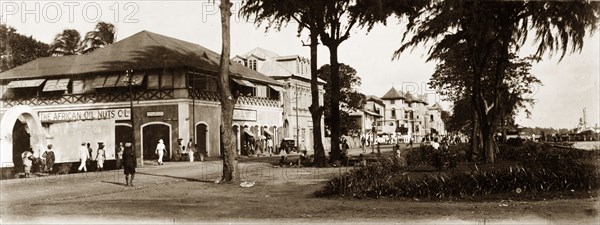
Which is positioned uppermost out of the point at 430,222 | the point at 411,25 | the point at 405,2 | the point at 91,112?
the point at 405,2

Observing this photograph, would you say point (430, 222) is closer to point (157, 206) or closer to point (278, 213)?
point (278, 213)

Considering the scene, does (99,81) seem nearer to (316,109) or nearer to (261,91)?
(316,109)

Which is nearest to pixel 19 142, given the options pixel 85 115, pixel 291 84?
pixel 85 115

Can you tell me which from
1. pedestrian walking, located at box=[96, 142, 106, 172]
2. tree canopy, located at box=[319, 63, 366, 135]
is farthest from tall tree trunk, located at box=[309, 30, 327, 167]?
tree canopy, located at box=[319, 63, 366, 135]

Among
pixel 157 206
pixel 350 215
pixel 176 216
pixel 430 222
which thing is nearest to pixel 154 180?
pixel 157 206

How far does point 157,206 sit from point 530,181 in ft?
29.3

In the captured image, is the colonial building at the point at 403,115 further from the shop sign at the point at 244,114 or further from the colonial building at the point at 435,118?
the shop sign at the point at 244,114

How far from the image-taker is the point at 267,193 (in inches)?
586

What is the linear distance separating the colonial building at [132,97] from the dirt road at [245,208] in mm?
6540

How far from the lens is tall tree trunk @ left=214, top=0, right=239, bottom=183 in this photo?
18062 millimetres

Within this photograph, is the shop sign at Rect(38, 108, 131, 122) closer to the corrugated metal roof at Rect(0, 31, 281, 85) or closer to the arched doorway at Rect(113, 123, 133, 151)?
the arched doorway at Rect(113, 123, 133, 151)

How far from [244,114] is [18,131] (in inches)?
918

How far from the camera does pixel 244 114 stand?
4206 cm

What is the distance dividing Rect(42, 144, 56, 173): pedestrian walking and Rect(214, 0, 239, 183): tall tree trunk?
820 cm
